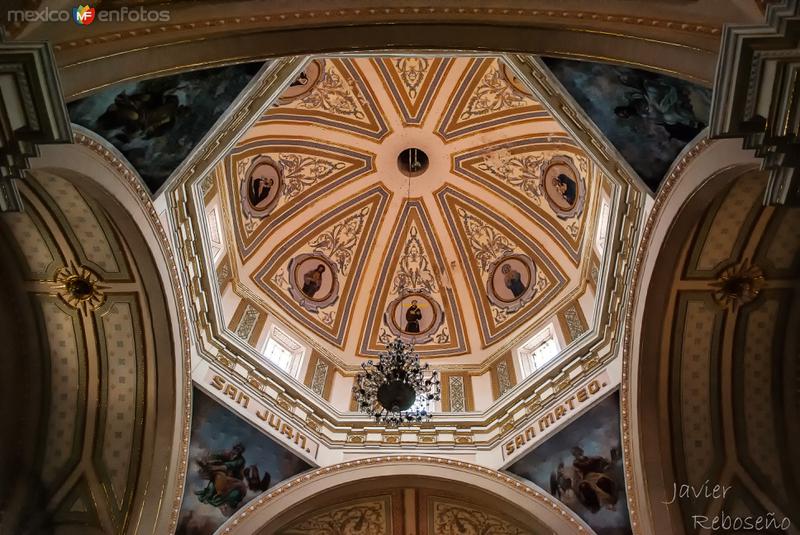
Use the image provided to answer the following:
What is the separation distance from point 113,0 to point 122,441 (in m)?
7.22

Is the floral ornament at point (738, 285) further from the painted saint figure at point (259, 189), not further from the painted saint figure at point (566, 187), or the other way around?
the painted saint figure at point (259, 189)

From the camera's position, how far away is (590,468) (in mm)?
10914

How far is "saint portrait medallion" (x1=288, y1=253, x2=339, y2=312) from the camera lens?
1603cm

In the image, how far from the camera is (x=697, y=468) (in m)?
9.94

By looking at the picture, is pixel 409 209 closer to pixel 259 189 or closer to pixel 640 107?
pixel 259 189

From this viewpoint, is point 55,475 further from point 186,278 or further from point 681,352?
point 681,352

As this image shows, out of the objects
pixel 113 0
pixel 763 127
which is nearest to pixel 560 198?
pixel 763 127

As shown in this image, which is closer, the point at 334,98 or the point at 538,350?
the point at 538,350

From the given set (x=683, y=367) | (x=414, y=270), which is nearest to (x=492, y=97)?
(x=414, y=270)

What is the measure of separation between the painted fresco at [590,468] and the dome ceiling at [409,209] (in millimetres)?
3798

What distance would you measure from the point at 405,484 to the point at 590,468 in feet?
11.0

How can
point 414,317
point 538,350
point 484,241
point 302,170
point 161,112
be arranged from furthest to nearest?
point 484,241 → point 414,317 → point 302,170 → point 538,350 → point 161,112

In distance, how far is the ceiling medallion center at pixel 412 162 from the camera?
1731 cm

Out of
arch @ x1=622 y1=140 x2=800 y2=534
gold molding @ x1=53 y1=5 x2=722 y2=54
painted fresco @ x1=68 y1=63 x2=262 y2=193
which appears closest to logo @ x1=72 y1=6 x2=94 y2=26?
gold molding @ x1=53 y1=5 x2=722 y2=54
